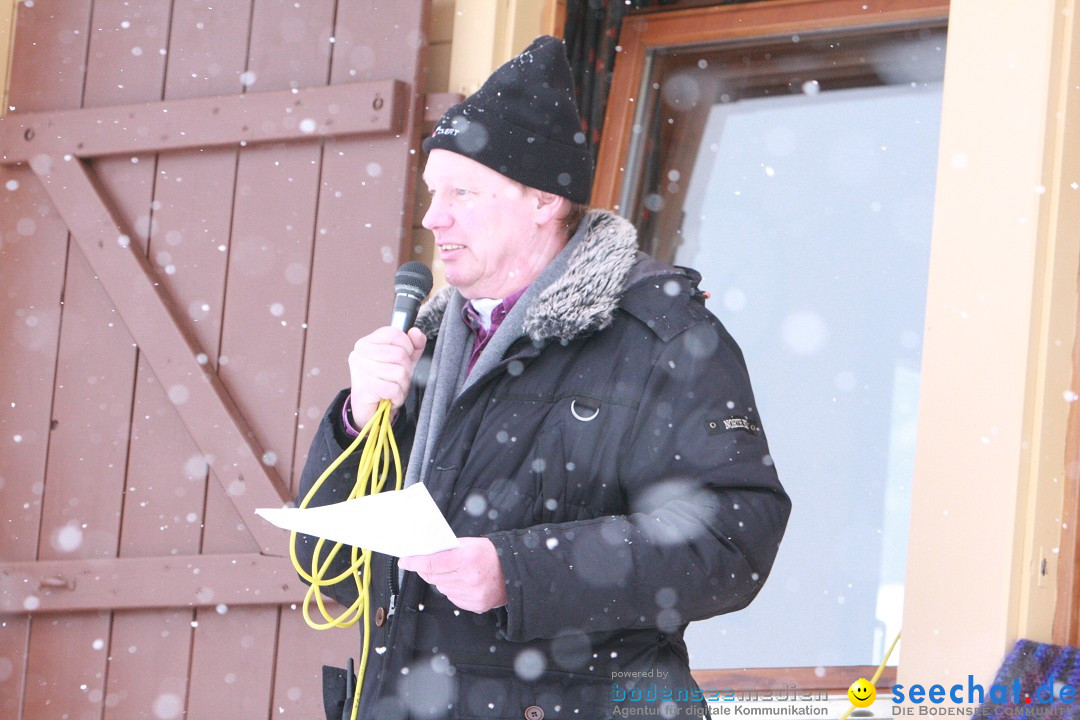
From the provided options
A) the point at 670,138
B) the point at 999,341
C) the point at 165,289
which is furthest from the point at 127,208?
the point at 999,341

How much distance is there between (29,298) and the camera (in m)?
3.71

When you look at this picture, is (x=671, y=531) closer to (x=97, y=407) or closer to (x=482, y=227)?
(x=482, y=227)

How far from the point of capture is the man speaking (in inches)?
73.0

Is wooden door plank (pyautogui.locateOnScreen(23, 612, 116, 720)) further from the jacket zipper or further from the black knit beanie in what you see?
the black knit beanie

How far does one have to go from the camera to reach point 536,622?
1805 mm

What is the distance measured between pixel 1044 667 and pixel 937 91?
2.07 meters

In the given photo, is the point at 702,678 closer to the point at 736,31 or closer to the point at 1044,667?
the point at 1044,667

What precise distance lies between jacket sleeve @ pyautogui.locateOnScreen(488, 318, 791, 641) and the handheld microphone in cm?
44

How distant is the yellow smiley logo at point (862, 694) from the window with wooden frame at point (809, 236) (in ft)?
1.20

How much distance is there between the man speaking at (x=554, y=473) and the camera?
1855 mm

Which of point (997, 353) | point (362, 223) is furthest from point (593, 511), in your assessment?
point (362, 223)

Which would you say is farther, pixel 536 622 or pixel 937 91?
pixel 937 91

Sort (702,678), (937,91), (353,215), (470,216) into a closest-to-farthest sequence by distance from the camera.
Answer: (470,216), (353,215), (702,678), (937,91)

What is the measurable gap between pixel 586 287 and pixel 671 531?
46 cm
